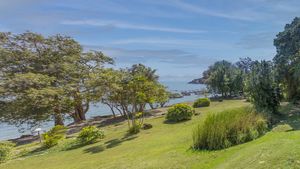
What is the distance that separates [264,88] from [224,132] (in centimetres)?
598

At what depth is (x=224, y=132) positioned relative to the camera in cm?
782

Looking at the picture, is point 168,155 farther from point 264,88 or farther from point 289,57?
point 289,57

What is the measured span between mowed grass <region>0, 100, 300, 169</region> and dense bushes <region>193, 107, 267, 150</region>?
0.39 meters

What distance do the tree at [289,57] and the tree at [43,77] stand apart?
41.1 ft

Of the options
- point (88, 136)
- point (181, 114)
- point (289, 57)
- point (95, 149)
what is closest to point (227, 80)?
point (289, 57)

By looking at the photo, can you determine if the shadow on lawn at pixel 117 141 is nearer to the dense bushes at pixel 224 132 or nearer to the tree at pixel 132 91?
the tree at pixel 132 91

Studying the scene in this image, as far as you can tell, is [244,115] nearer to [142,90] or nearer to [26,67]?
[142,90]

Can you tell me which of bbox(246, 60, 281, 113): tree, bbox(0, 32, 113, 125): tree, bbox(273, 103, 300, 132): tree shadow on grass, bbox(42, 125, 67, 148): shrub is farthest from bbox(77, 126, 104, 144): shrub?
bbox(273, 103, 300, 132): tree shadow on grass

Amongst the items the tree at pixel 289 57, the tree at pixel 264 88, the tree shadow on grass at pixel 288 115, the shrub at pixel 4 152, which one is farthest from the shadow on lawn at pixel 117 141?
the tree at pixel 289 57

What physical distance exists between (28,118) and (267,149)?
19.4m

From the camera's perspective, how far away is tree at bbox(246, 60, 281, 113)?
1250 cm

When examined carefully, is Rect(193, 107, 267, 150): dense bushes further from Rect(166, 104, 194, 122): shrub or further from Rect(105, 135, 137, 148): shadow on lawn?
Rect(166, 104, 194, 122): shrub

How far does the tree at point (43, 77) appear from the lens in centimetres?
1848

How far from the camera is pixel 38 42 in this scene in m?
21.6
